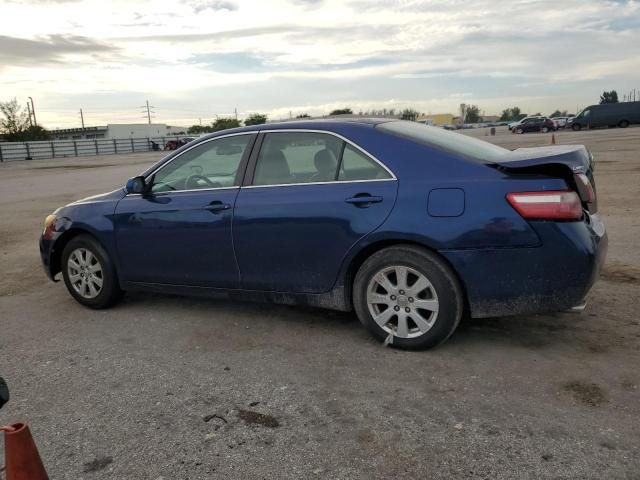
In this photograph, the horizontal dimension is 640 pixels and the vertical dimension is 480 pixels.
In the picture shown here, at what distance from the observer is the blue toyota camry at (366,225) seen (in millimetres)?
3789

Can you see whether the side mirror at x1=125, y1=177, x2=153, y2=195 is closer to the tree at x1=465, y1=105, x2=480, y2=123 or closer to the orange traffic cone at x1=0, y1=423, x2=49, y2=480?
the orange traffic cone at x1=0, y1=423, x2=49, y2=480

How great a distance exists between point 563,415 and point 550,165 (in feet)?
5.03

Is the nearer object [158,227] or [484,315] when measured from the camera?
[484,315]

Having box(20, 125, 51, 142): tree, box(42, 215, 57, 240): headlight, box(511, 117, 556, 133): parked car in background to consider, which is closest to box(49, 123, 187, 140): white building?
box(20, 125, 51, 142): tree

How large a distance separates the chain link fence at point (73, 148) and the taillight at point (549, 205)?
55277 millimetres

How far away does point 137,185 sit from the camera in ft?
16.7

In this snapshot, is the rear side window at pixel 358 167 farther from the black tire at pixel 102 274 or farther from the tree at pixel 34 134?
the tree at pixel 34 134

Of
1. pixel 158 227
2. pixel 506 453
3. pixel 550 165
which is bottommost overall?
pixel 506 453

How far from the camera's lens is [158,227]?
499 cm

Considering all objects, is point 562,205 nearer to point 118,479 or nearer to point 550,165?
point 550,165

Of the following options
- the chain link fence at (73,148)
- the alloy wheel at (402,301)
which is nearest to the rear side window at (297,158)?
the alloy wheel at (402,301)

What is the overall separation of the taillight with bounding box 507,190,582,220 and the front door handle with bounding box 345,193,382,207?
3.08 feet

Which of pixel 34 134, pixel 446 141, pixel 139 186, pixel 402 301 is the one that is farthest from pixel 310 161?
pixel 34 134

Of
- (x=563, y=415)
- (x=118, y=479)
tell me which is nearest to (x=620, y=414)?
(x=563, y=415)
